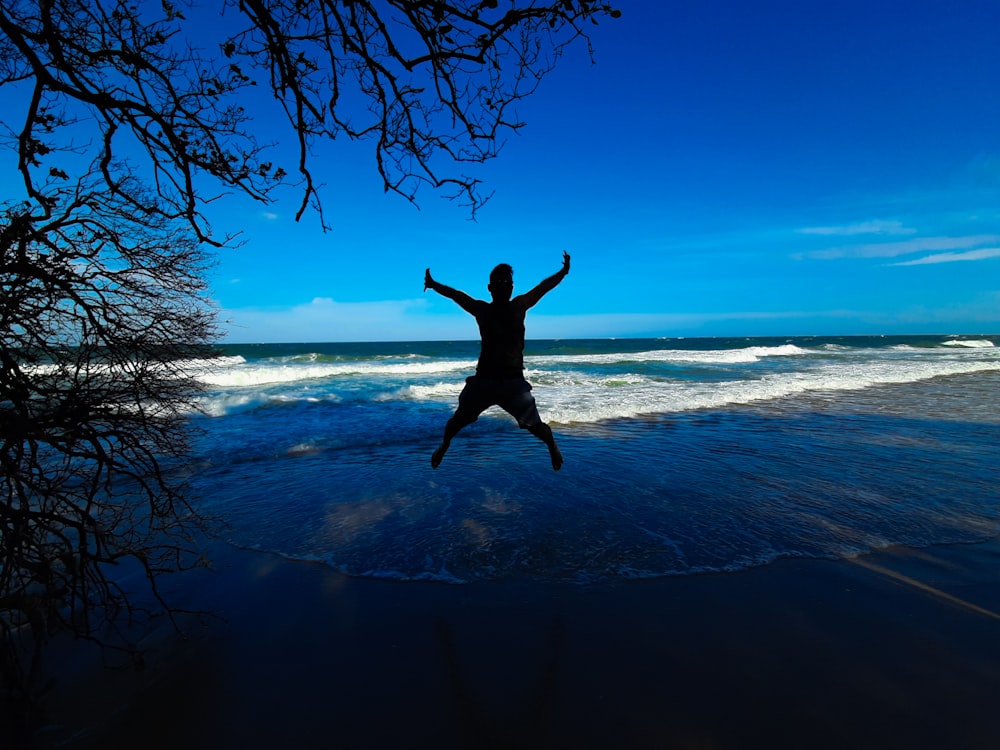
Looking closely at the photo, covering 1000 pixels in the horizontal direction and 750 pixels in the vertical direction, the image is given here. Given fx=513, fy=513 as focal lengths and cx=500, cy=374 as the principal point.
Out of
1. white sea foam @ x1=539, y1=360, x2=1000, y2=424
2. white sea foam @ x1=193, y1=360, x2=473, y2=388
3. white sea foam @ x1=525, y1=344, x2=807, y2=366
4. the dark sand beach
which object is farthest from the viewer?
white sea foam @ x1=525, y1=344, x2=807, y2=366

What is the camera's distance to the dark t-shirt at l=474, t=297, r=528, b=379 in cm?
476

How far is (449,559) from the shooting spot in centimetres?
479

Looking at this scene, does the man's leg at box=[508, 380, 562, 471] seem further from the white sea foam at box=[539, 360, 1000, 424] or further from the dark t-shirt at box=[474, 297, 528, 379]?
the white sea foam at box=[539, 360, 1000, 424]

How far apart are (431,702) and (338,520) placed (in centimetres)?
347

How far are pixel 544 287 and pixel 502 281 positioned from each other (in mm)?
392

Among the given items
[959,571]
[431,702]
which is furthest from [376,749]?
[959,571]

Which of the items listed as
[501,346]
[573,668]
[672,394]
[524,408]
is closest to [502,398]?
[524,408]

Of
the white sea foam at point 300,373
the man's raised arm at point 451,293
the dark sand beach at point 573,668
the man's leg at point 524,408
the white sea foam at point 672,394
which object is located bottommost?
the dark sand beach at point 573,668

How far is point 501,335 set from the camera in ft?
15.8

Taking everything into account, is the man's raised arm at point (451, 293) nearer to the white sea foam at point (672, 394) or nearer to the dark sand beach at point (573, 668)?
the dark sand beach at point (573, 668)

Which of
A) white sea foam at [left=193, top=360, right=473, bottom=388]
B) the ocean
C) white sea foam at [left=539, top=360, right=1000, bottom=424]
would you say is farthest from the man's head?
white sea foam at [left=193, top=360, right=473, bottom=388]

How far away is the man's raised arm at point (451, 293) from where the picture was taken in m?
4.73

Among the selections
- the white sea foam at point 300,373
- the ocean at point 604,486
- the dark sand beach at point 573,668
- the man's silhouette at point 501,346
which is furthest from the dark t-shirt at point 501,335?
Answer: the white sea foam at point 300,373

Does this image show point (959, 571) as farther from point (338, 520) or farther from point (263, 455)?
point (263, 455)
